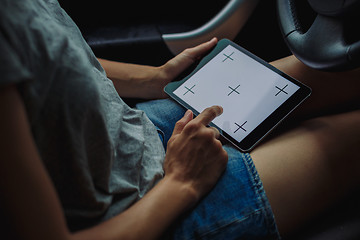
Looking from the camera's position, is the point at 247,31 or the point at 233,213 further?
the point at 247,31

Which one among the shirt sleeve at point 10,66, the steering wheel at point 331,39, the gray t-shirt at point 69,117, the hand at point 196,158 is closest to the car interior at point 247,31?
the steering wheel at point 331,39

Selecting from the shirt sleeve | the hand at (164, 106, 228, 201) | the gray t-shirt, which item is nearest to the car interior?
the hand at (164, 106, 228, 201)

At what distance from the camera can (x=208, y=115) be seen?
0.62m

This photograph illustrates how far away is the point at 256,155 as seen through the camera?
1.97ft

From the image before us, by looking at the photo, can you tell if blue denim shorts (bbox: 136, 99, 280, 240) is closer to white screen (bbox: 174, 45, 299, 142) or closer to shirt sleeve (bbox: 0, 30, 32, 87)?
white screen (bbox: 174, 45, 299, 142)

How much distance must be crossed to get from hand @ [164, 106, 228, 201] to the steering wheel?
0.77ft

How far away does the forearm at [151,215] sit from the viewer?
0.45 metres

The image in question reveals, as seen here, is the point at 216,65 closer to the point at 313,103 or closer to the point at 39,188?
the point at 313,103

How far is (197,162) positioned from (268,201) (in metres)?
0.13

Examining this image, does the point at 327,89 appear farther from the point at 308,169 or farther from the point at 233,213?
the point at 233,213

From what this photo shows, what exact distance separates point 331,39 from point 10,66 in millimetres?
522

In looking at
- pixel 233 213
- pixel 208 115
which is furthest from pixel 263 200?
pixel 208 115

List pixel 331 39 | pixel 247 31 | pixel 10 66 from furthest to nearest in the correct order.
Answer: pixel 247 31 → pixel 331 39 → pixel 10 66

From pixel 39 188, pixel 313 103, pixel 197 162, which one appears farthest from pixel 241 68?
pixel 39 188
